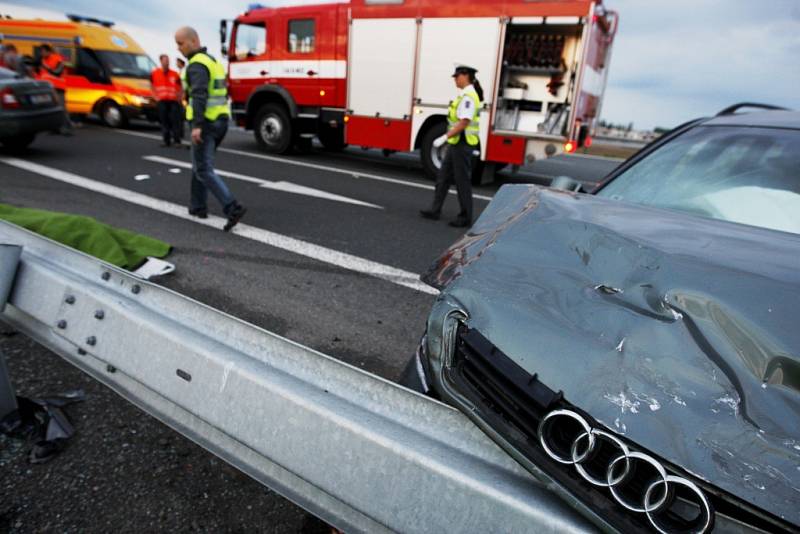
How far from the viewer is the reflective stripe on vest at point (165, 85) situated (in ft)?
34.0

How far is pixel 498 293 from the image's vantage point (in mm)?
1190

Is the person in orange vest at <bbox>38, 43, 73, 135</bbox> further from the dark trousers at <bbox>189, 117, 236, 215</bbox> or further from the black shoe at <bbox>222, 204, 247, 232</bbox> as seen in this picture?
the black shoe at <bbox>222, 204, 247, 232</bbox>

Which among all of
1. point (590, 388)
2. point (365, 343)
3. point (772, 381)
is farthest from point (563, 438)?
point (365, 343)

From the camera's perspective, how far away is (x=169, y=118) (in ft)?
34.7

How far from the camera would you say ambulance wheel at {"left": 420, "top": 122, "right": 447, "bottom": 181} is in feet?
29.2

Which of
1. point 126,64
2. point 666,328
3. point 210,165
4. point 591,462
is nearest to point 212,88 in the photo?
point 210,165

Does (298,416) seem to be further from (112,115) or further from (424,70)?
(112,115)

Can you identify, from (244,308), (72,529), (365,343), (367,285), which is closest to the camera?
(72,529)

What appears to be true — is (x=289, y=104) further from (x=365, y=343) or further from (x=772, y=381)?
(x=772, y=381)

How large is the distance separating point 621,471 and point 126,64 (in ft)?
49.3

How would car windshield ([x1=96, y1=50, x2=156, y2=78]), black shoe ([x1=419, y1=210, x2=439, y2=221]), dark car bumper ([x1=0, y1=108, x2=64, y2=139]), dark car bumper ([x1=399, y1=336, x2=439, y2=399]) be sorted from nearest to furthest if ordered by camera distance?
dark car bumper ([x1=399, y1=336, x2=439, y2=399]) → black shoe ([x1=419, y1=210, x2=439, y2=221]) → dark car bumper ([x1=0, y1=108, x2=64, y2=139]) → car windshield ([x1=96, y1=50, x2=156, y2=78])

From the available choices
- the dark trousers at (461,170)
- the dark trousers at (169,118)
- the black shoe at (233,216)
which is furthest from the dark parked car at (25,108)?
the dark trousers at (461,170)

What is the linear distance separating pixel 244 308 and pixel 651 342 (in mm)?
2659

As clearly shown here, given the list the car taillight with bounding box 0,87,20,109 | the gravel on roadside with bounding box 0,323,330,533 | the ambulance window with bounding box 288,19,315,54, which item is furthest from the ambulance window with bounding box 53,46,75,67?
the gravel on roadside with bounding box 0,323,330,533
